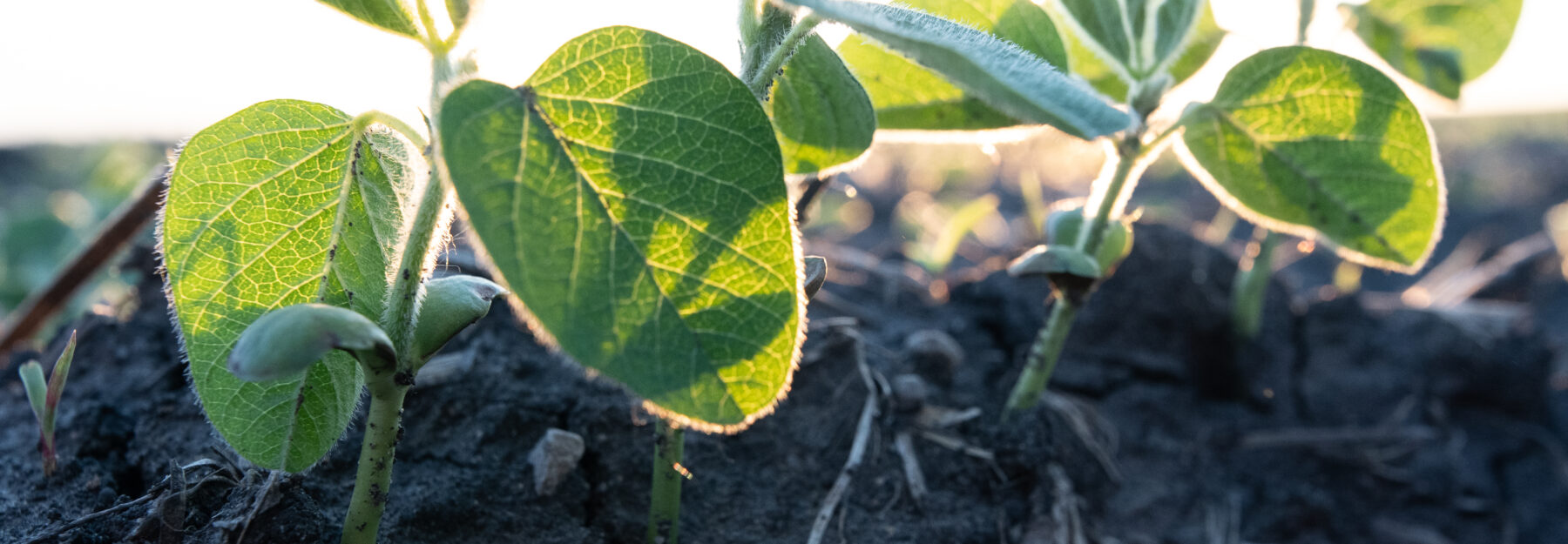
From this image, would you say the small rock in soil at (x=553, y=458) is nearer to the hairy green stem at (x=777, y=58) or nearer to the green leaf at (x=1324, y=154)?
the hairy green stem at (x=777, y=58)

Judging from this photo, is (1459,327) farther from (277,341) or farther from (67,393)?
(67,393)

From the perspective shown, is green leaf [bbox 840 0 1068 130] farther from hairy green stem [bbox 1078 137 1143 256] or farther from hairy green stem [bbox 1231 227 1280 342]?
hairy green stem [bbox 1231 227 1280 342]

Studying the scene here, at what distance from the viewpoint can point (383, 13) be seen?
0.74 m

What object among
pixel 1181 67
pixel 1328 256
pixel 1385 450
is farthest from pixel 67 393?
pixel 1328 256

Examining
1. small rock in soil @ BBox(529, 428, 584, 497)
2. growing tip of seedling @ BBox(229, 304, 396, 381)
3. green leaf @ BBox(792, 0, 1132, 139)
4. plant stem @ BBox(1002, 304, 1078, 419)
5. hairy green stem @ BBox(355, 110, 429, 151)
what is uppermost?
green leaf @ BBox(792, 0, 1132, 139)

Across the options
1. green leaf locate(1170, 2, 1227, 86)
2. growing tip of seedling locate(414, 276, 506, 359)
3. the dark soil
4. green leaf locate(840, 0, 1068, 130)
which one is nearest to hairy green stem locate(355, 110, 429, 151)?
growing tip of seedling locate(414, 276, 506, 359)

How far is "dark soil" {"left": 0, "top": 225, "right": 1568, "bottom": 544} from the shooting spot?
110 centimetres

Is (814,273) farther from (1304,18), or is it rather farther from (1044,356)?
(1304,18)

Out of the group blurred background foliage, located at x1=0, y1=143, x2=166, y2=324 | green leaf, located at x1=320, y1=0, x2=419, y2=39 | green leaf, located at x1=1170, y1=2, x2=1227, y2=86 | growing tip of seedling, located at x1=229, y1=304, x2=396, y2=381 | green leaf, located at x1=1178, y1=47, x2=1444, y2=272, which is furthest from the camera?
blurred background foliage, located at x1=0, y1=143, x2=166, y2=324

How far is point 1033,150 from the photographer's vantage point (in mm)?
5062

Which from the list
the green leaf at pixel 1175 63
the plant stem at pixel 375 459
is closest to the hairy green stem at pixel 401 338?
the plant stem at pixel 375 459

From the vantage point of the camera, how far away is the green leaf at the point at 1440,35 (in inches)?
61.6

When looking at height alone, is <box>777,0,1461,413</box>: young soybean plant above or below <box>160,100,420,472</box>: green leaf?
above

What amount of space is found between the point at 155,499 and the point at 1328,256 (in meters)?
4.02
